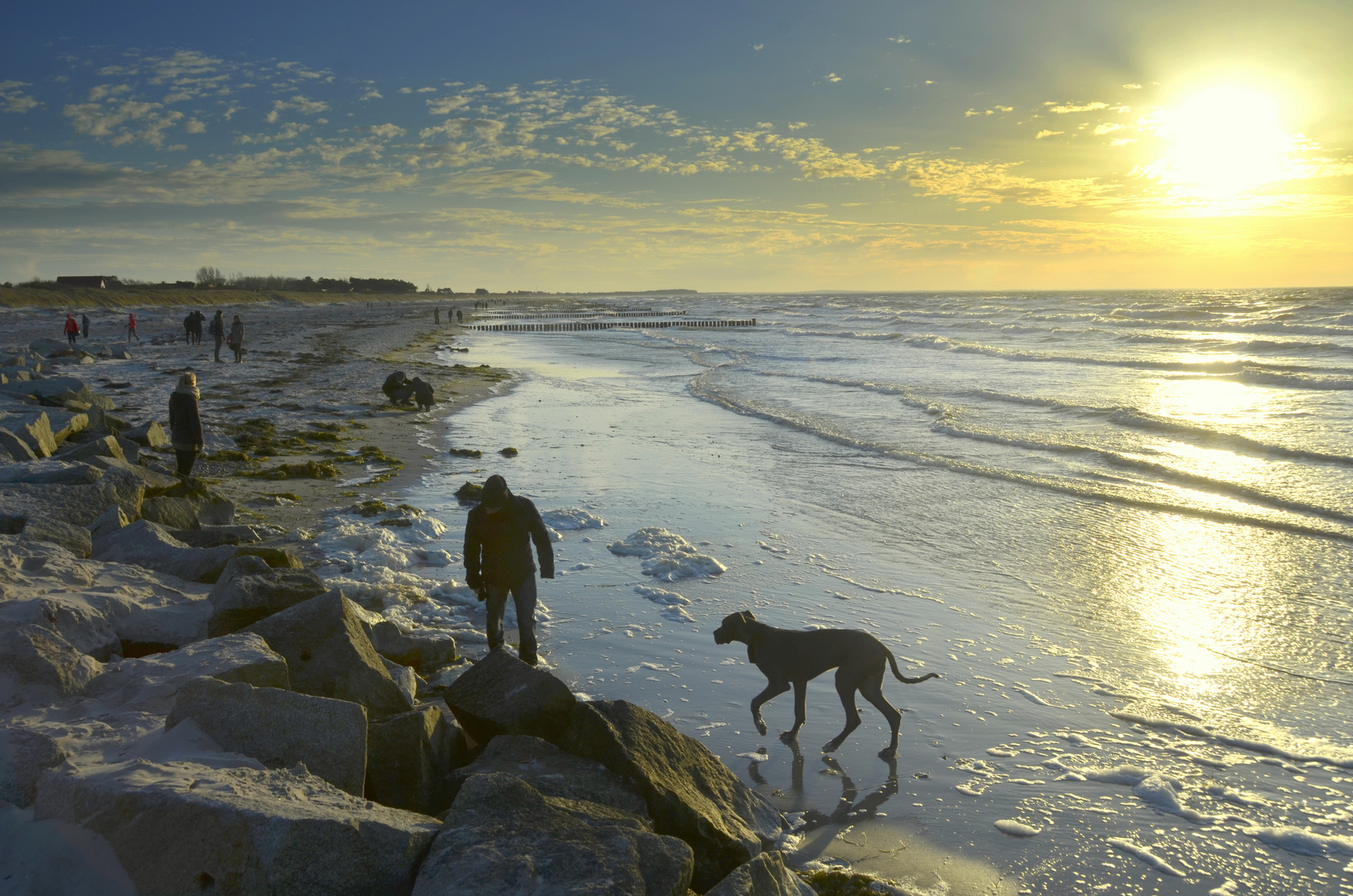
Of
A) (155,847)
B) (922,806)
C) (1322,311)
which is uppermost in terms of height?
(1322,311)

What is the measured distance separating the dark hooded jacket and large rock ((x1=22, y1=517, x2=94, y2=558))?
3.67 metres

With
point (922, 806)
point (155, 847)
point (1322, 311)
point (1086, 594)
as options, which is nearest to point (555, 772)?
point (155, 847)

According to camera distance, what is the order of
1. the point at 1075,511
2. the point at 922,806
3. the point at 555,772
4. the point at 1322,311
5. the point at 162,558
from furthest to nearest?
1. the point at 1322,311
2. the point at 1075,511
3. the point at 162,558
4. the point at 922,806
5. the point at 555,772

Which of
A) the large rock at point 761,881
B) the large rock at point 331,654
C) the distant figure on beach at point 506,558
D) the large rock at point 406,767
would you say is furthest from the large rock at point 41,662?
the large rock at point 761,881

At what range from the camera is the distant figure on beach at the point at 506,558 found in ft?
23.2

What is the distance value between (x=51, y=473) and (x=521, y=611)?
20.5 ft

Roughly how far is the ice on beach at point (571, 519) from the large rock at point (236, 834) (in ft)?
26.0

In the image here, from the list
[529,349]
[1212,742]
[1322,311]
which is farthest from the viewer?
[1322,311]

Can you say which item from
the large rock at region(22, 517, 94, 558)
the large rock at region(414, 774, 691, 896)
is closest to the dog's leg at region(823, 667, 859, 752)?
the large rock at region(414, 774, 691, 896)

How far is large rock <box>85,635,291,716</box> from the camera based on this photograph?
480 centimetres

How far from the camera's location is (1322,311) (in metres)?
64.6

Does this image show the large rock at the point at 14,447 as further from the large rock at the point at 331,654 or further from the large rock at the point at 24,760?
the large rock at the point at 24,760

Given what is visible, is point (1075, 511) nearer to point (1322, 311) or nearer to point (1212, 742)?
point (1212, 742)

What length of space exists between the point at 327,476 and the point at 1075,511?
12706mm
